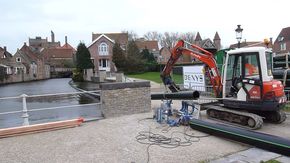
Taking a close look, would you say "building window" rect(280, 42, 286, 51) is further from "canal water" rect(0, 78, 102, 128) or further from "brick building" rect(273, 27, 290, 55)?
"canal water" rect(0, 78, 102, 128)

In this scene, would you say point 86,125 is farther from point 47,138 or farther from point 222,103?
point 222,103

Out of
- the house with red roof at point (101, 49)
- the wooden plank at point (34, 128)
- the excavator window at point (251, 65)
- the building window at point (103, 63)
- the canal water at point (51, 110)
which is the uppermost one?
the house with red roof at point (101, 49)

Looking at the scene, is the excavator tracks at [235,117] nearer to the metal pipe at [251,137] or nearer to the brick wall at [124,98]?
the metal pipe at [251,137]

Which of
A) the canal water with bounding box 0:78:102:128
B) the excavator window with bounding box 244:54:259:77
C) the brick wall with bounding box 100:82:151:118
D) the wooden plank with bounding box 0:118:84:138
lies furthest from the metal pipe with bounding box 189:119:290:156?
the canal water with bounding box 0:78:102:128

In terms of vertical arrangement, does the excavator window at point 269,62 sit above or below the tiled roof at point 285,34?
below

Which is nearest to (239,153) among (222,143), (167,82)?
(222,143)

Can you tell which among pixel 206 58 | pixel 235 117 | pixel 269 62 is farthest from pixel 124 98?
pixel 269 62

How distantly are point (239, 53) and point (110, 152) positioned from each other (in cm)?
484

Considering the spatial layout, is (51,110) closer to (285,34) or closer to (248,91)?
(248,91)

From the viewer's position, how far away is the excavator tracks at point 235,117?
24.6ft

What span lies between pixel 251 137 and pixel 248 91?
229cm

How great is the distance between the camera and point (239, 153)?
18.6 ft

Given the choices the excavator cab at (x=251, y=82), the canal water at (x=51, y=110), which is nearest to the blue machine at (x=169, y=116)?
the excavator cab at (x=251, y=82)

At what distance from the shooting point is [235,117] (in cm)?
820
